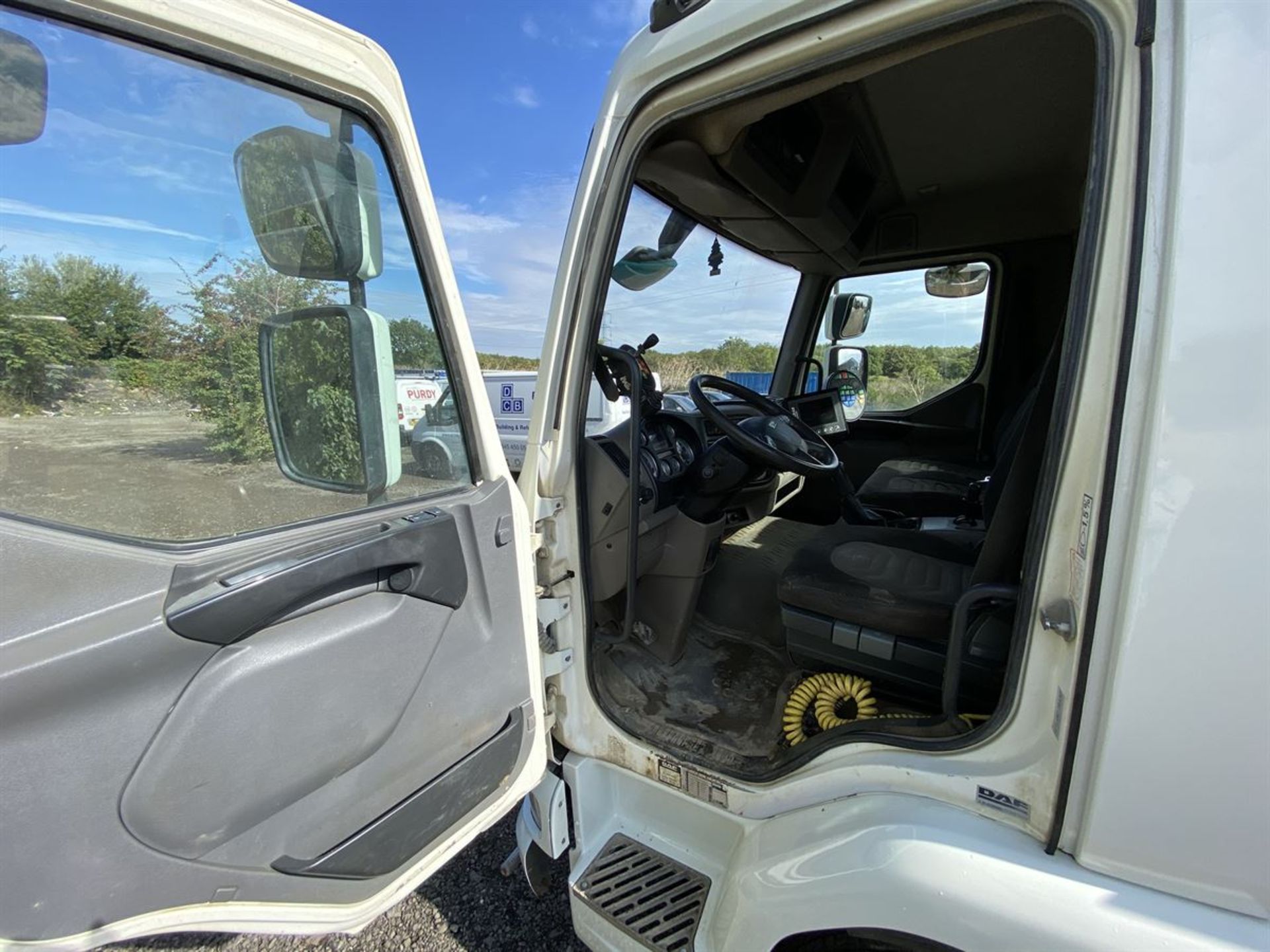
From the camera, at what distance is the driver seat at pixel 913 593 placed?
1199mm

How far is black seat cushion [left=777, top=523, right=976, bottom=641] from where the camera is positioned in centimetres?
143

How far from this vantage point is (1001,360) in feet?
11.0

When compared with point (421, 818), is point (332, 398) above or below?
above

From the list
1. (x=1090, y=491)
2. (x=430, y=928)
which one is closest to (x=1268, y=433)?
(x=1090, y=491)

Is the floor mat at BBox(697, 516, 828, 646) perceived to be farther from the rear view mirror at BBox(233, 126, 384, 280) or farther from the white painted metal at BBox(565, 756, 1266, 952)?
the rear view mirror at BBox(233, 126, 384, 280)

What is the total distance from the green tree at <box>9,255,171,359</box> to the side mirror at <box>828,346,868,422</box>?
353cm

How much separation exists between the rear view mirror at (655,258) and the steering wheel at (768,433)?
0.41 meters

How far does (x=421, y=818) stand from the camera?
1.17m

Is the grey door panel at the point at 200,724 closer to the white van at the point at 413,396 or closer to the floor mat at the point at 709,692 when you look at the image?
the white van at the point at 413,396

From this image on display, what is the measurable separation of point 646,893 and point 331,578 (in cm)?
109

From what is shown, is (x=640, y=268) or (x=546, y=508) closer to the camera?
(x=546, y=508)

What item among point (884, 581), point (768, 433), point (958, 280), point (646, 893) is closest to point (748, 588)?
point (768, 433)

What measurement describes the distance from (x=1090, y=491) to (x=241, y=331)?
1.35m

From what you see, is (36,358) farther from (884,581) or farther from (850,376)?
(850,376)
